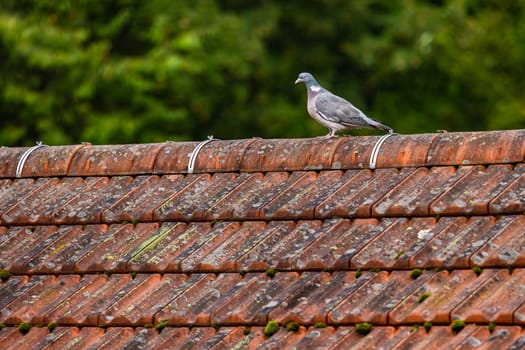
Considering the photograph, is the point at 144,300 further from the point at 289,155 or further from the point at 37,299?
the point at 289,155

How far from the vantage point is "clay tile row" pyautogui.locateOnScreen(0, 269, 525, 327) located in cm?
593

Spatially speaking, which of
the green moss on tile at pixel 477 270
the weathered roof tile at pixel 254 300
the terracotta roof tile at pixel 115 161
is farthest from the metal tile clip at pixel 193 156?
the green moss on tile at pixel 477 270

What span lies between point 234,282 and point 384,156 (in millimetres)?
1079

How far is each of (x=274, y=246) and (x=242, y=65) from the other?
1092 inches

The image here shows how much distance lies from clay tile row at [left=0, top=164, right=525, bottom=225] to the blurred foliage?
73.4ft

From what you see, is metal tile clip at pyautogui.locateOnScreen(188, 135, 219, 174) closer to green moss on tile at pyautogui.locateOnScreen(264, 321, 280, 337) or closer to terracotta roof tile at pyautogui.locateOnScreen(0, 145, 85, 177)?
terracotta roof tile at pyautogui.locateOnScreen(0, 145, 85, 177)

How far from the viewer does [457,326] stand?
5781 mm

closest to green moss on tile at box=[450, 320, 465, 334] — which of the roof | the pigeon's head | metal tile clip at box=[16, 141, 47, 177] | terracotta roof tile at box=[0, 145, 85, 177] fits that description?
the roof

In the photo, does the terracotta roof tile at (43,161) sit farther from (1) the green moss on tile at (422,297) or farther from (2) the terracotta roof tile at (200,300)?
(1) the green moss on tile at (422,297)

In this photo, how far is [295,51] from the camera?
37.8 m

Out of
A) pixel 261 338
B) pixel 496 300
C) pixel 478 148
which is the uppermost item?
pixel 478 148

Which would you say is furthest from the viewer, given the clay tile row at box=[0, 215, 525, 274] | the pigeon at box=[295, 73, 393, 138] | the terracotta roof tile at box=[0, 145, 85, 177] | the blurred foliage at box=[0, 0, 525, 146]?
the blurred foliage at box=[0, 0, 525, 146]

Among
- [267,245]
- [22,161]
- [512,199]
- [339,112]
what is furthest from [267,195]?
[339,112]

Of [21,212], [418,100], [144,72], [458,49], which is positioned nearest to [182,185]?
[21,212]
